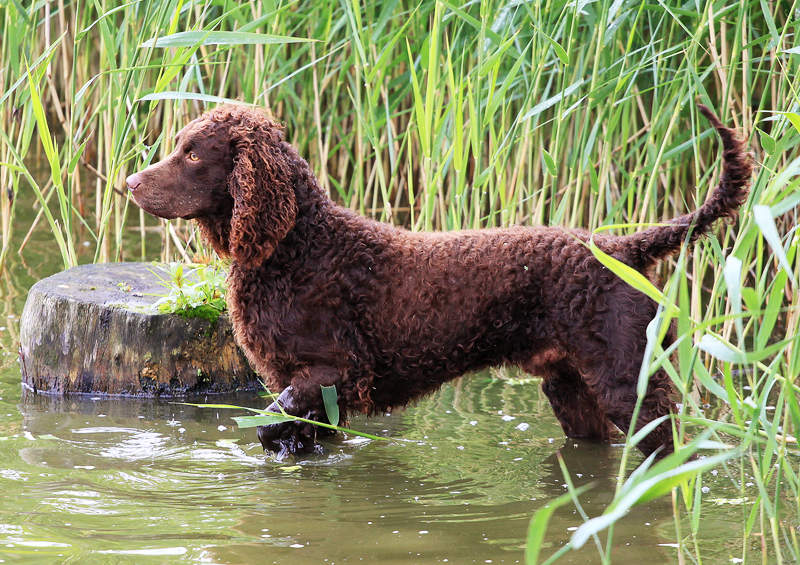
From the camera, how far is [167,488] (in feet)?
10.2

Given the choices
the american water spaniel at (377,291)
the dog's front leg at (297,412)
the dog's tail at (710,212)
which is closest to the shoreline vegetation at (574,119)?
the dog's tail at (710,212)

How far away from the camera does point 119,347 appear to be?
13.5 feet

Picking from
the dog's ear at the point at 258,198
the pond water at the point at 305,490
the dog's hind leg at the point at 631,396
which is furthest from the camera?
the dog's ear at the point at 258,198

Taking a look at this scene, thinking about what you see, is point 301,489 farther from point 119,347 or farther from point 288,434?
point 119,347

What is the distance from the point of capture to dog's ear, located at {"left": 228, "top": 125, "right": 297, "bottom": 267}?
10.8ft

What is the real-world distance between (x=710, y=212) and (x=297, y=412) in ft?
5.01

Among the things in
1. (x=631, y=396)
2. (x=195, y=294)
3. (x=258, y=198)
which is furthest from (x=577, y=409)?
(x=195, y=294)

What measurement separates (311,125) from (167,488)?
304 cm

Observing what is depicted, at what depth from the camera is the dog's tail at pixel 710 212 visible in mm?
2955

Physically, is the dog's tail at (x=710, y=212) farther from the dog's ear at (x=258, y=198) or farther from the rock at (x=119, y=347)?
the rock at (x=119, y=347)

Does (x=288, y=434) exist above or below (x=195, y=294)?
below

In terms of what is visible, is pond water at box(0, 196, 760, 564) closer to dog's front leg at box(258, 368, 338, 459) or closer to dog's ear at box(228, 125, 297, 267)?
dog's front leg at box(258, 368, 338, 459)

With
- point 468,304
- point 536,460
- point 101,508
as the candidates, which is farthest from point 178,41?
point 536,460

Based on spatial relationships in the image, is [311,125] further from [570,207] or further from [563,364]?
[563,364]
